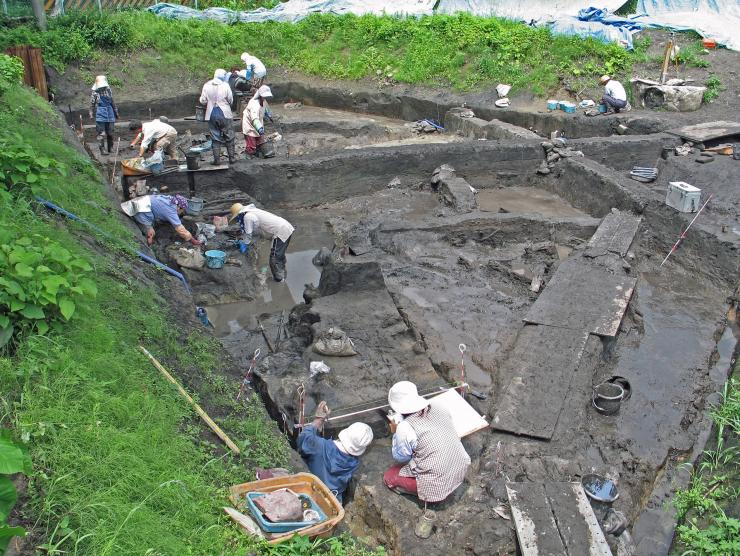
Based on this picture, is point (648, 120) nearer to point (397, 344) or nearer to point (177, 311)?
point (397, 344)

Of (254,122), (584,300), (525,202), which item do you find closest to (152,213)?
(254,122)

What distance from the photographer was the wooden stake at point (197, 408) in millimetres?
4164

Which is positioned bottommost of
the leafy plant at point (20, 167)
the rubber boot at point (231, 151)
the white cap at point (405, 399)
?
the rubber boot at point (231, 151)

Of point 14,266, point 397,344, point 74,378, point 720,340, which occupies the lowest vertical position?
point 720,340

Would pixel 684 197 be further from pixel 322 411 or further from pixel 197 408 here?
pixel 197 408

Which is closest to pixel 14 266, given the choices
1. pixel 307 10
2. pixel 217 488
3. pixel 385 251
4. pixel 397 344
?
pixel 217 488

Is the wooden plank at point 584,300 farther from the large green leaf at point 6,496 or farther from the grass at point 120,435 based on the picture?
the large green leaf at point 6,496

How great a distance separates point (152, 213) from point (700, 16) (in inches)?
637

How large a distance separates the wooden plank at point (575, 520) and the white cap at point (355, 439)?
1.42 meters

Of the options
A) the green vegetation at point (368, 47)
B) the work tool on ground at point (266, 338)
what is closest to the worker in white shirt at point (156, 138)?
the work tool on ground at point (266, 338)

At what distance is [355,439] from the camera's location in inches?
192

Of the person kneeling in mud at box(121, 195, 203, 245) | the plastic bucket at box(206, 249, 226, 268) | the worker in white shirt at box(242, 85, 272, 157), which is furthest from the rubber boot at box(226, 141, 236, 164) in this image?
the plastic bucket at box(206, 249, 226, 268)

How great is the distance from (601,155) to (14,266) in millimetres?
11069

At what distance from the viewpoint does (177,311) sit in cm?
610
